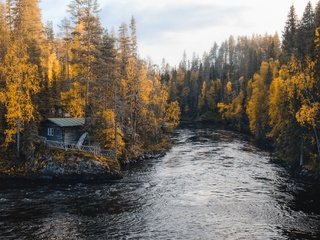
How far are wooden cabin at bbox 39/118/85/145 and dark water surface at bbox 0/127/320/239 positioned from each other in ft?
32.3

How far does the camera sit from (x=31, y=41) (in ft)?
213

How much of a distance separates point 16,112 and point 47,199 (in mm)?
15410

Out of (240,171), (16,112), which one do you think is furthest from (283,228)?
(16,112)

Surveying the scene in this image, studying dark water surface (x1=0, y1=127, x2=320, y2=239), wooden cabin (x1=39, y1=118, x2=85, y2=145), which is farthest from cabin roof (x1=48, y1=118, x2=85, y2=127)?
dark water surface (x1=0, y1=127, x2=320, y2=239)

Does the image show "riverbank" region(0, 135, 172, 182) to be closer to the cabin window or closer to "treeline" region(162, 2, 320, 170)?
the cabin window

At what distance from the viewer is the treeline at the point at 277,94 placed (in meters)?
50.8

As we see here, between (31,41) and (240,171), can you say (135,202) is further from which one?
(31,41)

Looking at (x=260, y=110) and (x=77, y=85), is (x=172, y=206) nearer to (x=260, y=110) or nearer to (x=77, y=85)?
(x=77, y=85)

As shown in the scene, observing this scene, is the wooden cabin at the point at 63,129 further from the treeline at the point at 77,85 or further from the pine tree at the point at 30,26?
the pine tree at the point at 30,26

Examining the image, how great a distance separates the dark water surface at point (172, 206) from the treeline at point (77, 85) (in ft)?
29.4

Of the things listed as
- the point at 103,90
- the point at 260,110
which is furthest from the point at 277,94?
the point at 103,90

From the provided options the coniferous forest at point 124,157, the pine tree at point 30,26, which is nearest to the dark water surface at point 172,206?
the coniferous forest at point 124,157

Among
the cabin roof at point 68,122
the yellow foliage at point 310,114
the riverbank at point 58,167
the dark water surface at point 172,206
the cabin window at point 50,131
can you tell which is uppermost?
the yellow foliage at point 310,114

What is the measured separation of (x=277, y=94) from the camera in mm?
69000
